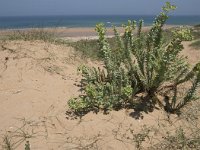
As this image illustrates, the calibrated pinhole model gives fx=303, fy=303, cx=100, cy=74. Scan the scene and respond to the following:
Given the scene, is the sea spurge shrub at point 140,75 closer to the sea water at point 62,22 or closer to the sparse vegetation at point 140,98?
the sparse vegetation at point 140,98

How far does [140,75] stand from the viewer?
13.2 feet

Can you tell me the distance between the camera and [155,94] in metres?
4.07

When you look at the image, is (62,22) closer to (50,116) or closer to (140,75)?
(140,75)

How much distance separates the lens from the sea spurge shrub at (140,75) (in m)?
3.56

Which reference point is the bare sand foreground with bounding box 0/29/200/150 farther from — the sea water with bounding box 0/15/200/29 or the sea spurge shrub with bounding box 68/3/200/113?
the sea water with bounding box 0/15/200/29

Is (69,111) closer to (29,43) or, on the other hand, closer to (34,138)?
(34,138)

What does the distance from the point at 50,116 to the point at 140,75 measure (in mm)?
1301

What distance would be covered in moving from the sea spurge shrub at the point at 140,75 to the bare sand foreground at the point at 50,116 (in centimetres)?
18

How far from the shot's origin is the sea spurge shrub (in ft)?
11.7

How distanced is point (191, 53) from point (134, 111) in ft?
13.2

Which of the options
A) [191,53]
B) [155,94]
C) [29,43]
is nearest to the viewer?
[155,94]

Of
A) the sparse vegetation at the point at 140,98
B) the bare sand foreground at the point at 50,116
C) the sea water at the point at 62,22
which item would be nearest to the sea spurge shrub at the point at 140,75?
the sparse vegetation at the point at 140,98

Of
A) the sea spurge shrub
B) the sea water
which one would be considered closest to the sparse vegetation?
the sea spurge shrub

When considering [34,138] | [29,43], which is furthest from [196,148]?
[29,43]
